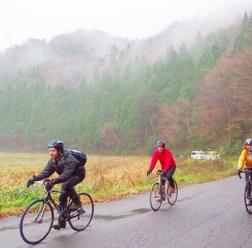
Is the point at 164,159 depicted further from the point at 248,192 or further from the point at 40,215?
the point at 40,215

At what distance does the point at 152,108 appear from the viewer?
7575 cm

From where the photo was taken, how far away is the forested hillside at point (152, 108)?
48188mm

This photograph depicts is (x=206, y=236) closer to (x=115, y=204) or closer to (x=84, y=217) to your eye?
(x=84, y=217)

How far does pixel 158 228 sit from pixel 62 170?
9.08 ft

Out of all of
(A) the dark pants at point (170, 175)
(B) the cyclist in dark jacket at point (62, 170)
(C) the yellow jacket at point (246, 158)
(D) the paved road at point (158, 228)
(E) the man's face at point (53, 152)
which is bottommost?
(D) the paved road at point (158, 228)

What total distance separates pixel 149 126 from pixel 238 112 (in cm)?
3225

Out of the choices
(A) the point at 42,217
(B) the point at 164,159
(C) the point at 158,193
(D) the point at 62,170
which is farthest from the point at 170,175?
(A) the point at 42,217

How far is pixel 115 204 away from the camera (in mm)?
12336

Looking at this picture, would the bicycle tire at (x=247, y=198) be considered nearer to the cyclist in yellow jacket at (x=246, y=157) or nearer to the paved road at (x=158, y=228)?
the cyclist in yellow jacket at (x=246, y=157)

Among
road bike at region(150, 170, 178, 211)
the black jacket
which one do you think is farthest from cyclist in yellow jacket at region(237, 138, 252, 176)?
the black jacket

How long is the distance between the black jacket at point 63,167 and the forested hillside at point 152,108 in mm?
37119

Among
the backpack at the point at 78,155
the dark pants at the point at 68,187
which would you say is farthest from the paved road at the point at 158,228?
the backpack at the point at 78,155

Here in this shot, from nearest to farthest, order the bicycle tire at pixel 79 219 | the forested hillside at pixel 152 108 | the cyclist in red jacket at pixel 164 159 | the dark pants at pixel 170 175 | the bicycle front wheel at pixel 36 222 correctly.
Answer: the bicycle front wheel at pixel 36 222
the bicycle tire at pixel 79 219
the cyclist in red jacket at pixel 164 159
the dark pants at pixel 170 175
the forested hillside at pixel 152 108

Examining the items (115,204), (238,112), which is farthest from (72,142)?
(115,204)
